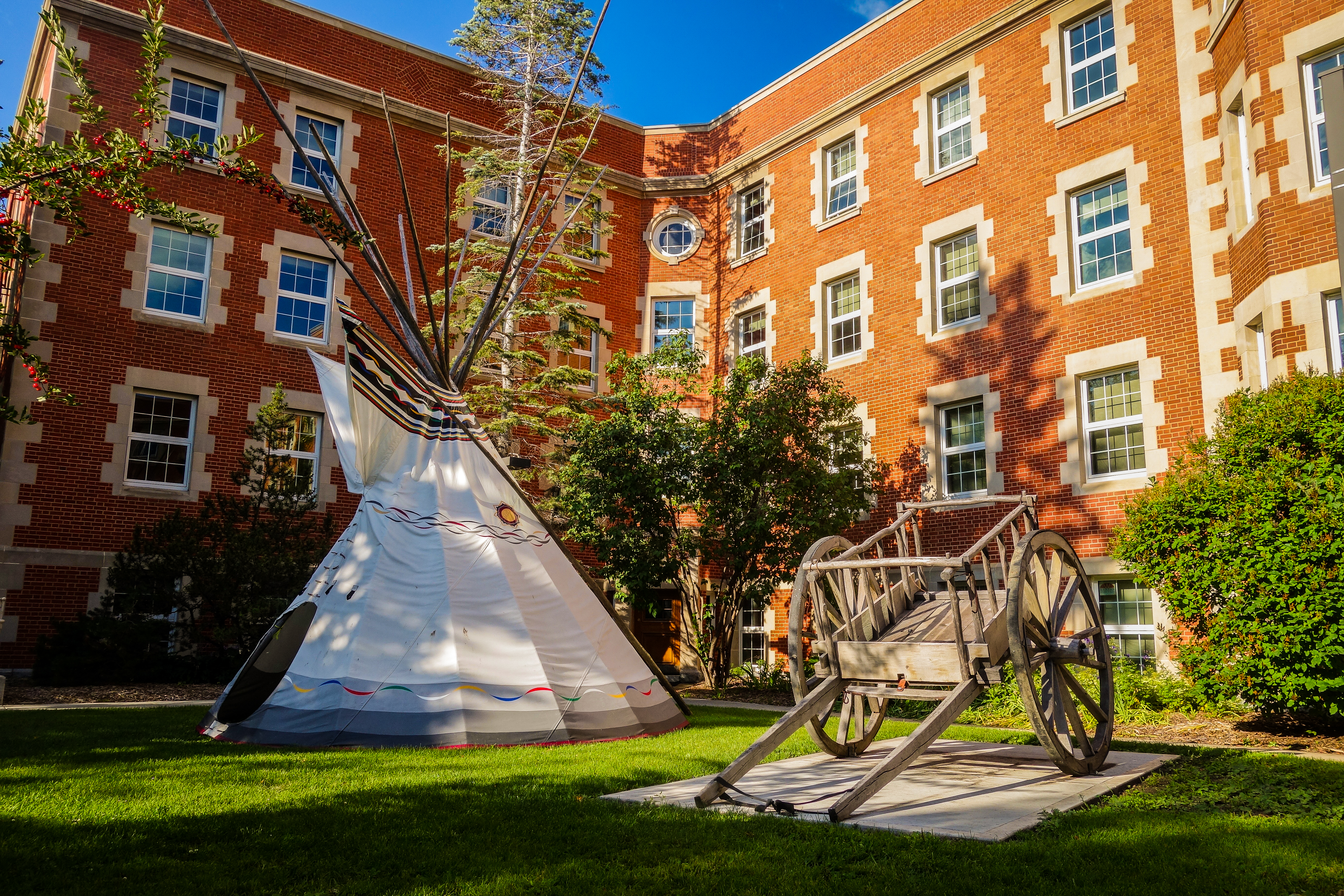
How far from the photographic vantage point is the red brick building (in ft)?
39.4

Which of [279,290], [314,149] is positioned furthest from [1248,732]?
[314,149]

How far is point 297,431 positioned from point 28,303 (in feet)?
15.0

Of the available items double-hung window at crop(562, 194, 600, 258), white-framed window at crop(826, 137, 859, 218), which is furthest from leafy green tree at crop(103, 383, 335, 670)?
white-framed window at crop(826, 137, 859, 218)

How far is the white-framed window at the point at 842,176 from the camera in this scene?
18.3 metres

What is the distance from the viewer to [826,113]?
60.8ft

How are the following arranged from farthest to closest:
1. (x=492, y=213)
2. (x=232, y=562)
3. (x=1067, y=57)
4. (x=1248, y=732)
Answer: (x=492, y=213), (x=1067, y=57), (x=232, y=562), (x=1248, y=732)

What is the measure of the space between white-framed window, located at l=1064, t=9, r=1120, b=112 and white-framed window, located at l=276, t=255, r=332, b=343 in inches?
545

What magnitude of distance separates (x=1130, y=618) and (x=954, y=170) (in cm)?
825

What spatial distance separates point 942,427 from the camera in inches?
615

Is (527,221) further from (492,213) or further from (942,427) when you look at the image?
(942,427)

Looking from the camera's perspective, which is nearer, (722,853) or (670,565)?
(722,853)

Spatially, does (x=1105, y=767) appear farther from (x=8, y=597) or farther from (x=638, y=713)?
(x=8, y=597)

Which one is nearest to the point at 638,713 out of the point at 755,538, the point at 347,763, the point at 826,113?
the point at 347,763

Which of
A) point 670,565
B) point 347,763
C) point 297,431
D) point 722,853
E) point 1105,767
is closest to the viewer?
point 722,853
